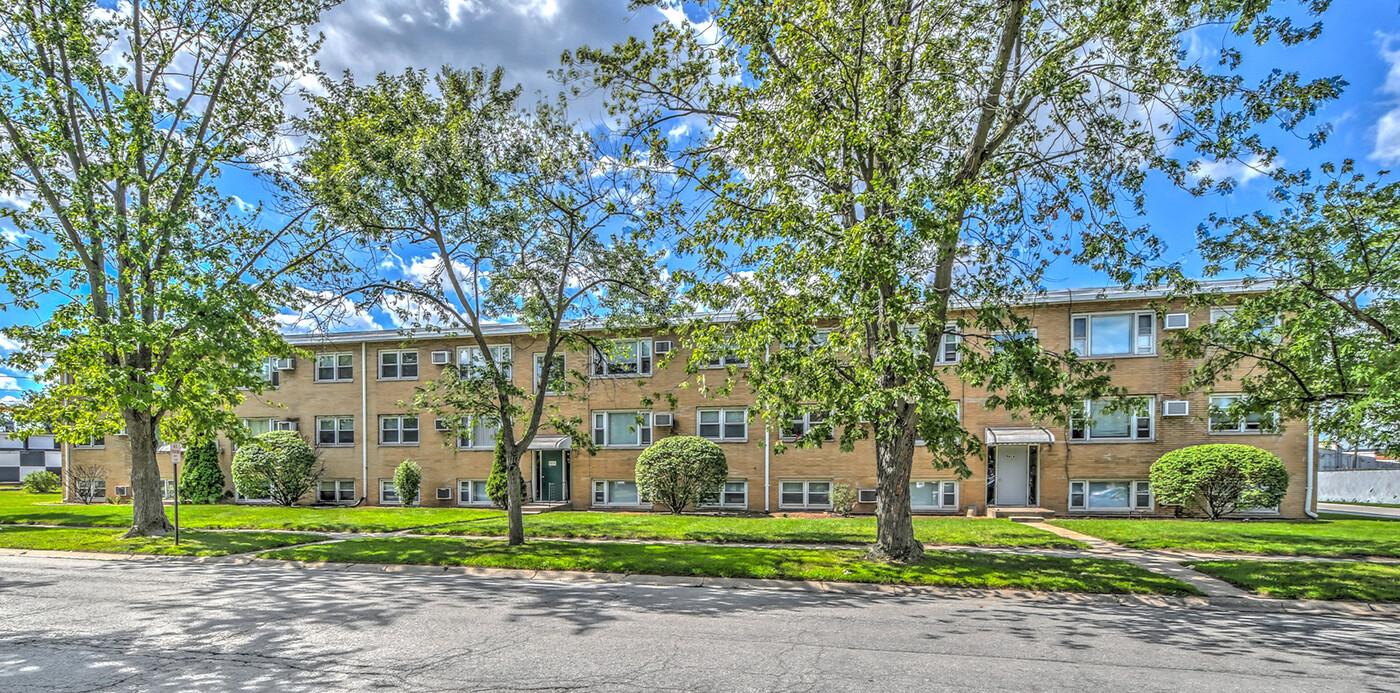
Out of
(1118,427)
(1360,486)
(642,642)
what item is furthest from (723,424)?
(1360,486)

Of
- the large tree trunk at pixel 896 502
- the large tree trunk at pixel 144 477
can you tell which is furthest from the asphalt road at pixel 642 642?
the large tree trunk at pixel 144 477

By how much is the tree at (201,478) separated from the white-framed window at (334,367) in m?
4.79

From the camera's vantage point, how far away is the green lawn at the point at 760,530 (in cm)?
1442

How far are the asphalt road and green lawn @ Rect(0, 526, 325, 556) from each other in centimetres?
376

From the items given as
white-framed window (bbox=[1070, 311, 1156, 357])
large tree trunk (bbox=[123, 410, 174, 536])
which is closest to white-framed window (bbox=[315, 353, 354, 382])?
large tree trunk (bbox=[123, 410, 174, 536])

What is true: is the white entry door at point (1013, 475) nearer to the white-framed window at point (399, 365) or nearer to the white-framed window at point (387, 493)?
the white-framed window at point (399, 365)

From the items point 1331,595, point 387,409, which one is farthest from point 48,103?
point 1331,595

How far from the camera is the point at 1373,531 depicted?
15914 millimetres

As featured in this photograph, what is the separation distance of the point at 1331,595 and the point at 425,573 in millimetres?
13389

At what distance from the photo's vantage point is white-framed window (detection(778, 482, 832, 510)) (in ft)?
70.7

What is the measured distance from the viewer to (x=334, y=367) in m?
25.8

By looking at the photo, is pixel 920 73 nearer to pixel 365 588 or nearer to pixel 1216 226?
pixel 1216 226

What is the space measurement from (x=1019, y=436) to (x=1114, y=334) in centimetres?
434

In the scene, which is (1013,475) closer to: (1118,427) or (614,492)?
(1118,427)
